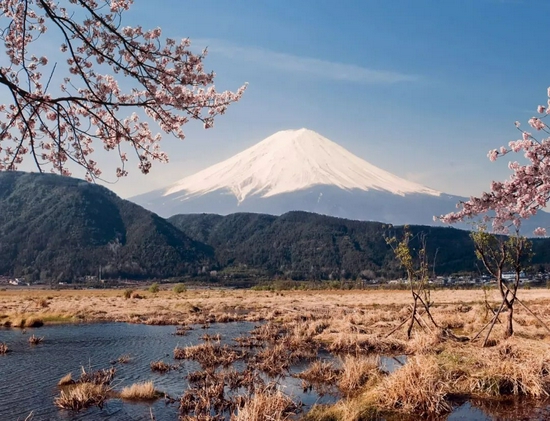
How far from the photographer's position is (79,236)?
399 feet

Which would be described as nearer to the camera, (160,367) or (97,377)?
(97,377)

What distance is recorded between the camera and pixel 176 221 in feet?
624

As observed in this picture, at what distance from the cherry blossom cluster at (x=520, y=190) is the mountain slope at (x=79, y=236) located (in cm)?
10795

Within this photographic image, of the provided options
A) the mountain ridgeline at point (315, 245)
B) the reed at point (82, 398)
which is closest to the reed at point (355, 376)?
the reed at point (82, 398)

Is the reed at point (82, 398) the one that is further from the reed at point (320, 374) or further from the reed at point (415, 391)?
the reed at point (415, 391)

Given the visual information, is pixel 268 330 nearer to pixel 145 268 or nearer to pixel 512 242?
pixel 512 242

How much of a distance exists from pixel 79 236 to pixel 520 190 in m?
124

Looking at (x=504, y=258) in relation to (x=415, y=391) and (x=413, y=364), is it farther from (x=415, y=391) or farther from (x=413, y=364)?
(x=415, y=391)

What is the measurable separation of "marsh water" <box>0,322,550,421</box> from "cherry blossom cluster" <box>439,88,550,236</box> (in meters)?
4.00

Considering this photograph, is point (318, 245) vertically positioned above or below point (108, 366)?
above

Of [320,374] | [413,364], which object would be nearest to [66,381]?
[320,374]

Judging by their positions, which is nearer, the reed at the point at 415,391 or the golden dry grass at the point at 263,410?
the golden dry grass at the point at 263,410

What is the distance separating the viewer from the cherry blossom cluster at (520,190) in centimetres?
812

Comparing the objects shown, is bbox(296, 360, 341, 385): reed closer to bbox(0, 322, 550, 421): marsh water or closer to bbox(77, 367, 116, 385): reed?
bbox(0, 322, 550, 421): marsh water
